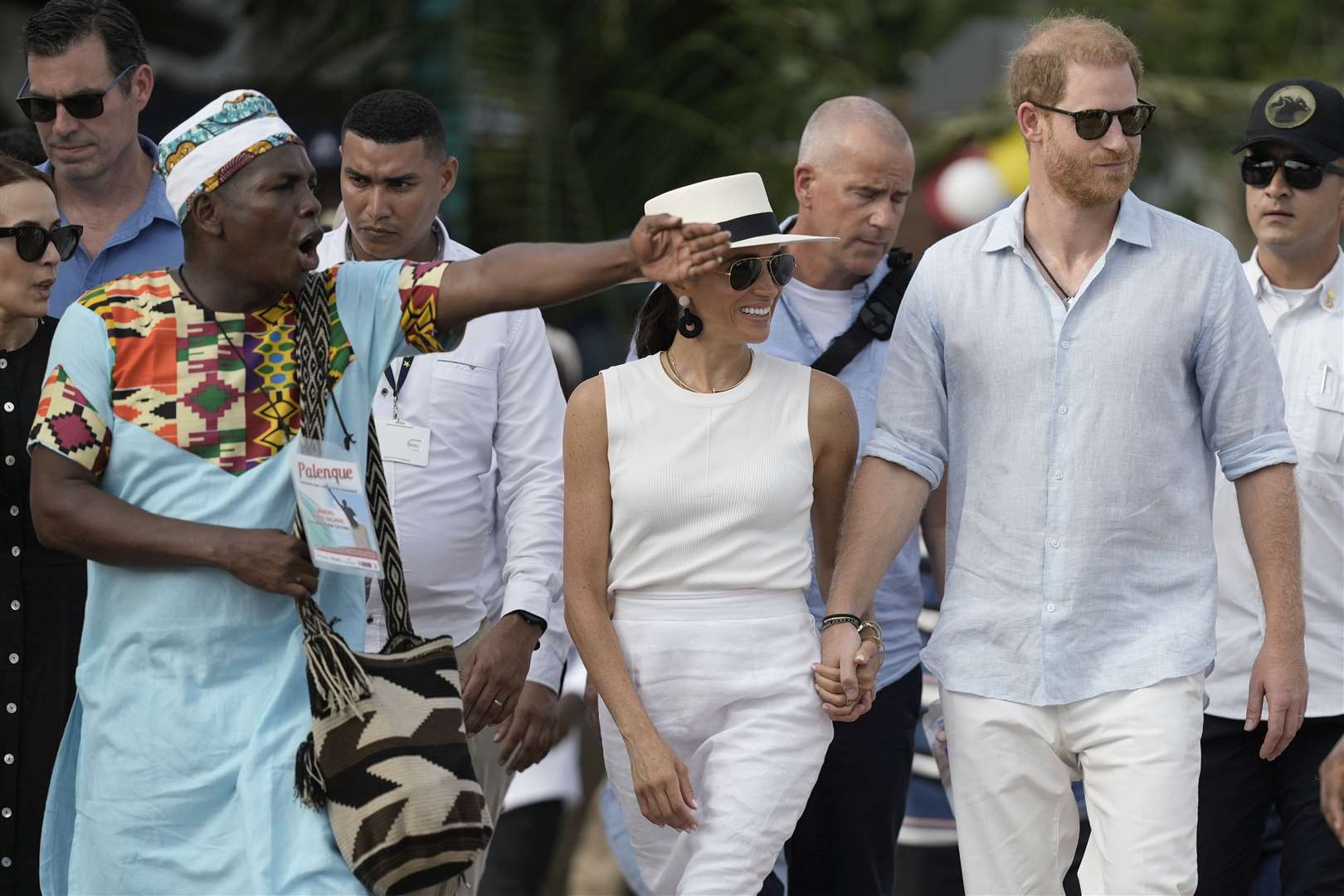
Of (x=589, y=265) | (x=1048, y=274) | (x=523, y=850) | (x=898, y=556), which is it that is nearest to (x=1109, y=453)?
(x=1048, y=274)

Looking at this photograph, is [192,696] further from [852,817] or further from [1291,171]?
[1291,171]

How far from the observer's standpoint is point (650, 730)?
4.74m

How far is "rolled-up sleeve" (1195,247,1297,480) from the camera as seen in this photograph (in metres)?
4.79

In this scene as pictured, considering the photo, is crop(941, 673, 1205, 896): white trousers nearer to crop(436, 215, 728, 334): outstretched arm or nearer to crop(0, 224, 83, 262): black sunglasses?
crop(436, 215, 728, 334): outstretched arm

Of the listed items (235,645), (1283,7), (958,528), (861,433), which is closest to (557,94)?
(1283,7)

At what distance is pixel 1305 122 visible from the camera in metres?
5.78

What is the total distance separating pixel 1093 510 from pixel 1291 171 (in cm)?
157

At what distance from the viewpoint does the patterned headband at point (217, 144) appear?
4.17 metres

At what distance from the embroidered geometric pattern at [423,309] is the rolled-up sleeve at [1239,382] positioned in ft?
6.04

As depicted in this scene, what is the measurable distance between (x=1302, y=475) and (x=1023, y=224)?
4.03ft

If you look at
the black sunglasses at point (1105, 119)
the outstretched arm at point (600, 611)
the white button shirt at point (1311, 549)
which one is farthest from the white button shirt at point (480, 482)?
the white button shirt at point (1311, 549)

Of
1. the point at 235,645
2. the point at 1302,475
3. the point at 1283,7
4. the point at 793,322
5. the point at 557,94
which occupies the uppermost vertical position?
the point at 1283,7

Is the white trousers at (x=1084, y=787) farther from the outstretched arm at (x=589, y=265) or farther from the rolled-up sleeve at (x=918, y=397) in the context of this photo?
the outstretched arm at (x=589, y=265)

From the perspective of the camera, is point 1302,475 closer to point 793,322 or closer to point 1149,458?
point 1149,458
